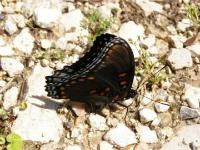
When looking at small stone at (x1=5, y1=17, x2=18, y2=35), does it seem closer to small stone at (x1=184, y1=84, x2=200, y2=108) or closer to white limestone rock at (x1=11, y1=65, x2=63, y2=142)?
white limestone rock at (x1=11, y1=65, x2=63, y2=142)

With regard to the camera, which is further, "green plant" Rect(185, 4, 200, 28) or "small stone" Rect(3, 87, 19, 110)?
"green plant" Rect(185, 4, 200, 28)

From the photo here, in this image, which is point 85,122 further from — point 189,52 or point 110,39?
point 189,52

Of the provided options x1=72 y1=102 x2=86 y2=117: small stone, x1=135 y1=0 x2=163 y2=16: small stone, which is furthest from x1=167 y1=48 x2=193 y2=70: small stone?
A: x1=72 y1=102 x2=86 y2=117: small stone

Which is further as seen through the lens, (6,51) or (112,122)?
(6,51)

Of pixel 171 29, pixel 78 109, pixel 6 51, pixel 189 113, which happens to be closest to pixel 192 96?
pixel 189 113

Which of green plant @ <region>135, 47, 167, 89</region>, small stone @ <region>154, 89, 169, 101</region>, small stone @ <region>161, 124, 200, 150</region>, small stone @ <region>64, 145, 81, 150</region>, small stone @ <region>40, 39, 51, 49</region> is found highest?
small stone @ <region>40, 39, 51, 49</region>

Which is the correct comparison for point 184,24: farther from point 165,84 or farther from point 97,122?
point 97,122

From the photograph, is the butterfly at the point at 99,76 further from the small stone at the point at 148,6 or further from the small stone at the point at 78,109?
the small stone at the point at 148,6
